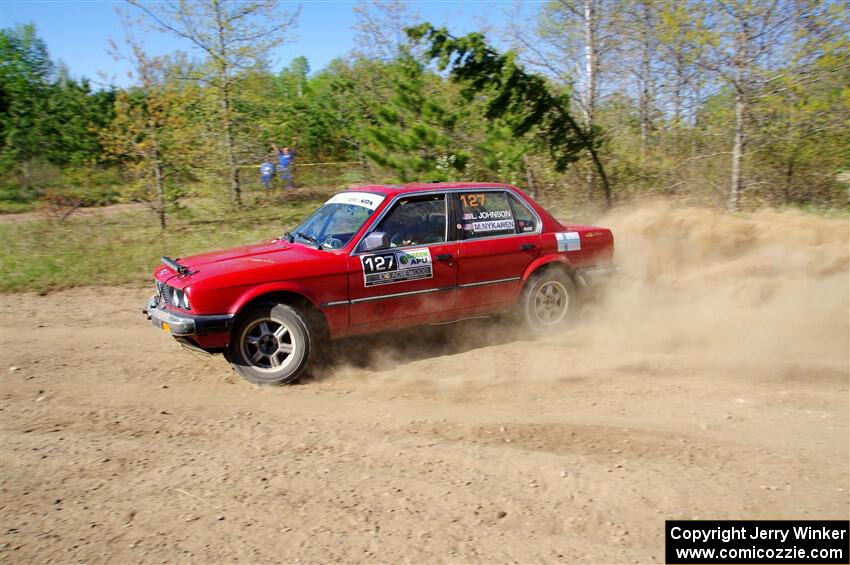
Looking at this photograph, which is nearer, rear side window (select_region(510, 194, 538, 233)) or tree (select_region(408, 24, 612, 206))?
rear side window (select_region(510, 194, 538, 233))

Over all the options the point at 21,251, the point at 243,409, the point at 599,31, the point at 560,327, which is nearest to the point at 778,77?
the point at 599,31

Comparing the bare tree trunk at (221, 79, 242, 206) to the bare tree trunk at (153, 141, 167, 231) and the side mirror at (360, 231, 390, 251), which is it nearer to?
the bare tree trunk at (153, 141, 167, 231)

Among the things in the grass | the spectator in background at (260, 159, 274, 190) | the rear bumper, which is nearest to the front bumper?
the rear bumper

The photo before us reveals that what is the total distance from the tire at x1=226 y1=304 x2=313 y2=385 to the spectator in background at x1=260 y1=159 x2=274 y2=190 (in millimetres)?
12063

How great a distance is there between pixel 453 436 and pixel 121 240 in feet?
37.0

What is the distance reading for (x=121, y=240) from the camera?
1370 cm

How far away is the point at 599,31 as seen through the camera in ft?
55.5

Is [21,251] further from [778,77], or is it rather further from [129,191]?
[778,77]

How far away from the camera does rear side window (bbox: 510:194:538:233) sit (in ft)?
22.9

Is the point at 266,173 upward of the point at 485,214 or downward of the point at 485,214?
upward

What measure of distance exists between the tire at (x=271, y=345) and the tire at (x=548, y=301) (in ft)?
8.00

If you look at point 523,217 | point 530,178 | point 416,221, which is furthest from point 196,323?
point 530,178

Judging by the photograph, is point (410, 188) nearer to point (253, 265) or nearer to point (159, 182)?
point (253, 265)

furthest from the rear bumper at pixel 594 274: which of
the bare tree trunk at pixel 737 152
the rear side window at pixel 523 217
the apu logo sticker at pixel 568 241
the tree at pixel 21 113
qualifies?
the tree at pixel 21 113
